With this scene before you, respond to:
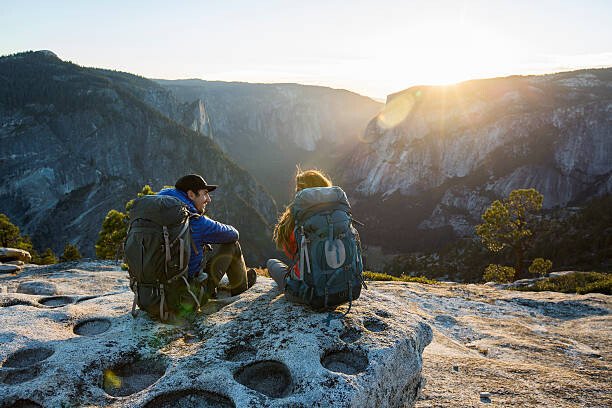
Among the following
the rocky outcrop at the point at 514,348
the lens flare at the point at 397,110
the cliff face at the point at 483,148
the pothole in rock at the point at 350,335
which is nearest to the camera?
the rocky outcrop at the point at 514,348

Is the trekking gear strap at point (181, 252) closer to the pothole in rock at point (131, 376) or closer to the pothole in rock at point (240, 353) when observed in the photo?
the pothole in rock at point (131, 376)

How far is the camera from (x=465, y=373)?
20.1ft

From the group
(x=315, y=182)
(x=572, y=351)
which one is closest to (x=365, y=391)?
(x=315, y=182)

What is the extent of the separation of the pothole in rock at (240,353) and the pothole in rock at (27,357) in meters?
2.72

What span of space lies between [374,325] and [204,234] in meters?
3.51

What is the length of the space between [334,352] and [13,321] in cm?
573

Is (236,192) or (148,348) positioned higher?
(148,348)

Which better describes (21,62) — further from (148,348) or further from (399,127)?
(148,348)

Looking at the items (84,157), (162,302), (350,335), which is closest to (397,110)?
(84,157)

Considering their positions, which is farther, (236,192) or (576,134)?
(236,192)

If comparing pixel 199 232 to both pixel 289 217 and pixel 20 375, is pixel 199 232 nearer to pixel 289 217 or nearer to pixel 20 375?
pixel 289 217

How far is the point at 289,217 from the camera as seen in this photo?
686 centimetres

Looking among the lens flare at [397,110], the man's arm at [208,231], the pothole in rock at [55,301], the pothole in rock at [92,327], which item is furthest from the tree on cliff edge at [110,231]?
the lens flare at [397,110]

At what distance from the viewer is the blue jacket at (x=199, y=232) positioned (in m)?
6.75
